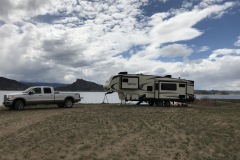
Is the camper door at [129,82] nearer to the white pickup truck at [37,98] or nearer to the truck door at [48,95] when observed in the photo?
the white pickup truck at [37,98]

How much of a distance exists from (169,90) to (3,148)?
2476 cm

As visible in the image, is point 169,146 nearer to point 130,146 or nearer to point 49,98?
point 130,146

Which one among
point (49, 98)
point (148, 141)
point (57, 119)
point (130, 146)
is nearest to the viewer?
point (130, 146)

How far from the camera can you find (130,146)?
45.6 ft

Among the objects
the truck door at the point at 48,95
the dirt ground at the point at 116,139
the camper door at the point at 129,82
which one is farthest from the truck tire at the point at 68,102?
the dirt ground at the point at 116,139

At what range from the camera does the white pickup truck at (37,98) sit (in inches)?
1087

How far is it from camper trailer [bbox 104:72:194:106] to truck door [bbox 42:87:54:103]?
6.71 m

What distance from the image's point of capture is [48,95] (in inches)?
1159

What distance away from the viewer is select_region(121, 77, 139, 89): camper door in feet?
112

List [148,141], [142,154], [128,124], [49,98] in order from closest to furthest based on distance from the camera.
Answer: [142,154] < [148,141] < [128,124] < [49,98]

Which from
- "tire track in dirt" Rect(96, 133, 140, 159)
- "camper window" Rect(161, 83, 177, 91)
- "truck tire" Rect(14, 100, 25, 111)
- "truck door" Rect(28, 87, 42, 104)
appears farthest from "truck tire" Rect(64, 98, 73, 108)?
"tire track in dirt" Rect(96, 133, 140, 159)

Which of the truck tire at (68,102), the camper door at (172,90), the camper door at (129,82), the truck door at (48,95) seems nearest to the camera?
the truck door at (48,95)

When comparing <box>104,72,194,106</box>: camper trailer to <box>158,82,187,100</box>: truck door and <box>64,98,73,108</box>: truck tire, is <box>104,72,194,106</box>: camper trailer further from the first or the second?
<box>64,98,73,108</box>: truck tire

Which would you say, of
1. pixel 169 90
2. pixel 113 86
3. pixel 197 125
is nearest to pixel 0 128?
pixel 197 125
